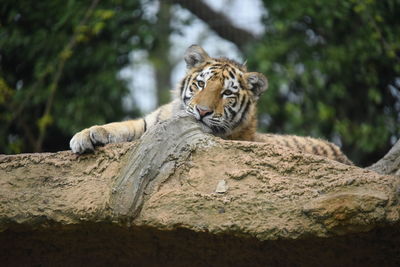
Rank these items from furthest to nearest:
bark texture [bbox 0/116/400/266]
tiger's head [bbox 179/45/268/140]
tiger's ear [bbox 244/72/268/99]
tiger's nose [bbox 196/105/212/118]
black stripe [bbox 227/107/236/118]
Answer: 1. tiger's ear [bbox 244/72/268/99]
2. black stripe [bbox 227/107/236/118]
3. tiger's head [bbox 179/45/268/140]
4. tiger's nose [bbox 196/105/212/118]
5. bark texture [bbox 0/116/400/266]

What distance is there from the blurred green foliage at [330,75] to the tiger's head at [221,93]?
69.1 inches

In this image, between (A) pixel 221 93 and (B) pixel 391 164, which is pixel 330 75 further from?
(B) pixel 391 164

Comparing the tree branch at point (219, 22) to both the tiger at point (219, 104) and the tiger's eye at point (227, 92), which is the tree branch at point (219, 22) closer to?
the tiger at point (219, 104)

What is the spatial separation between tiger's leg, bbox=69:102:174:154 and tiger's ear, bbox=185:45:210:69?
0.40 meters

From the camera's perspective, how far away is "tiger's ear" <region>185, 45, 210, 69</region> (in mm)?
4656

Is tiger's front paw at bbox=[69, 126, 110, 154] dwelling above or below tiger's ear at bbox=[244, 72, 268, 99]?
above

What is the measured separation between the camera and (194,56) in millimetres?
4699

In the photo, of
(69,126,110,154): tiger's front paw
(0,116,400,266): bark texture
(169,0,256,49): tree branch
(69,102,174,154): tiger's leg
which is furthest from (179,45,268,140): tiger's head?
(169,0,256,49): tree branch

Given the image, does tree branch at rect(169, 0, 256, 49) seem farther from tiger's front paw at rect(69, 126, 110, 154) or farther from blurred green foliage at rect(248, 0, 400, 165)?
tiger's front paw at rect(69, 126, 110, 154)

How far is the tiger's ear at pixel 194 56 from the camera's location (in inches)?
183

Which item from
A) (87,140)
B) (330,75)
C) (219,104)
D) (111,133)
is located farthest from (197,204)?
(330,75)

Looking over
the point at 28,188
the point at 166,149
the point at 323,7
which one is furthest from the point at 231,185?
the point at 323,7

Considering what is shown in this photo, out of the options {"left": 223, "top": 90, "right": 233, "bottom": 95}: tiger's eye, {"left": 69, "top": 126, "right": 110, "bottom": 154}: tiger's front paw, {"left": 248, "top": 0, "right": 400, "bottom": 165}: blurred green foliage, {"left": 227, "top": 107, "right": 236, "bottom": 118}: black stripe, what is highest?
{"left": 69, "top": 126, "right": 110, "bottom": 154}: tiger's front paw

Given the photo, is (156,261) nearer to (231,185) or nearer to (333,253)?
(231,185)
